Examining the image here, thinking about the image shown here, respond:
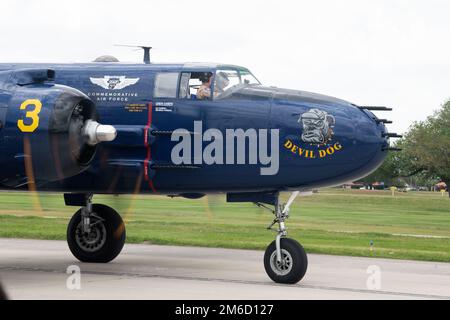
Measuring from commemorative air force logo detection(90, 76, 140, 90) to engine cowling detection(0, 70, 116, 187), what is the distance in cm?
155

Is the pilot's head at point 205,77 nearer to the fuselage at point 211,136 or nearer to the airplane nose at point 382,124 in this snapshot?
the fuselage at point 211,136

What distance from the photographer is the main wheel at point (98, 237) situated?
2072cm

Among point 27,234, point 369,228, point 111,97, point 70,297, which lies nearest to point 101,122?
point 111,97

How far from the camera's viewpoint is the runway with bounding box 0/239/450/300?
50.5ft

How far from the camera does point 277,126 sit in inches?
667

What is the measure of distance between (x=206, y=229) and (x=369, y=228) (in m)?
8.40

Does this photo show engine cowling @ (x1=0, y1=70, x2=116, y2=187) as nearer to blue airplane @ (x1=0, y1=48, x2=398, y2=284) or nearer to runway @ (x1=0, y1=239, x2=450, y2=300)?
blue airplane @ (x1=0, y1=48, x2=398, y2=284)

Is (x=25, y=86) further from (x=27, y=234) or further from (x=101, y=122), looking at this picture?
(x=27, y=234)

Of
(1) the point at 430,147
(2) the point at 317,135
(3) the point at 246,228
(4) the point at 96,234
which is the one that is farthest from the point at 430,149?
(2) the point at 317,135

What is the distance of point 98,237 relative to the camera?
20859 mm

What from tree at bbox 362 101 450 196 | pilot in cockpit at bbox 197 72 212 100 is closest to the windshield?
pilot in cockpit at bbox 197 72 212 100

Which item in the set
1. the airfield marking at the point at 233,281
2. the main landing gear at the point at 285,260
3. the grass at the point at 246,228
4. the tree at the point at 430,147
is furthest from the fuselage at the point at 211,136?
the tree at the point at 430,147

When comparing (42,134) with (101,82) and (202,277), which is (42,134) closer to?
(101,82)

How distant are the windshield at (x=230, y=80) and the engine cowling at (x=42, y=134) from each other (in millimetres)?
2250
